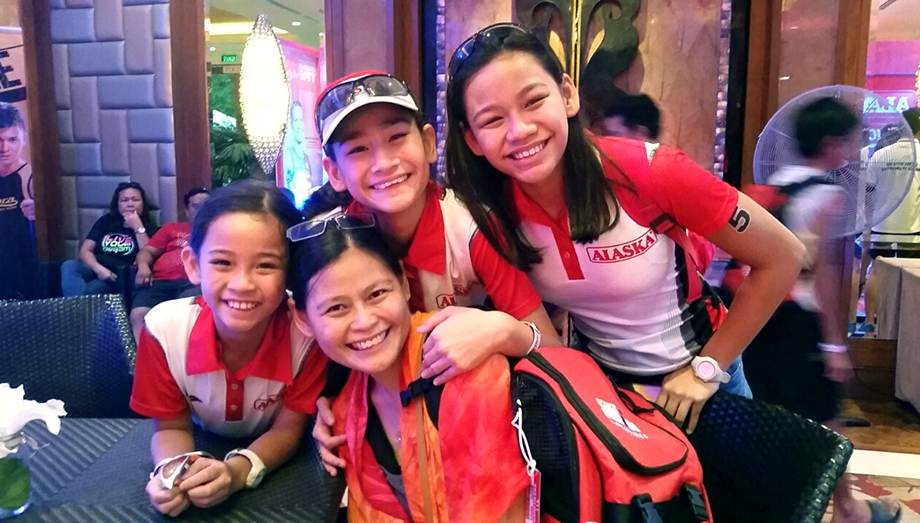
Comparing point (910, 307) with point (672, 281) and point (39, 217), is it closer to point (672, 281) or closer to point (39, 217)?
point (672, 281)

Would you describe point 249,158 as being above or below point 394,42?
below

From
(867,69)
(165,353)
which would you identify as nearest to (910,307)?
(867,69)

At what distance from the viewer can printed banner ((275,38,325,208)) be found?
14.2ft

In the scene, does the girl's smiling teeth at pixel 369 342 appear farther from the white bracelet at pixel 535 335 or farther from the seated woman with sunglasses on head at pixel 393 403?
the white bracelet at pixel 535 335

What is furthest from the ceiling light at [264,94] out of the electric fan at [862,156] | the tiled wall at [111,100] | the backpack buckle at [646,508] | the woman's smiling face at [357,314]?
the backpack buckle at [646,508]

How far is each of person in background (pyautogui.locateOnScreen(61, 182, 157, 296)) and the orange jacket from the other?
3337mm

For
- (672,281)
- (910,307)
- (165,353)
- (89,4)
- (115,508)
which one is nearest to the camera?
(115,508)

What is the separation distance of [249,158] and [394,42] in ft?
4.86

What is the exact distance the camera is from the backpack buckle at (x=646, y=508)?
86 cm

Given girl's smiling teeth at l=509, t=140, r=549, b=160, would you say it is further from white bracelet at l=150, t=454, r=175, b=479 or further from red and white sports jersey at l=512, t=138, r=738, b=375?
white bracelet at l=150, t=454, r=175, b=479

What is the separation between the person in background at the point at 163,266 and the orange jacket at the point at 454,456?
2.88m

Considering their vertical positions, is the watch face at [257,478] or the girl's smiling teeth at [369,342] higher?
the girl's smiling teeth at [369,342]

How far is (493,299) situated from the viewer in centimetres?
134

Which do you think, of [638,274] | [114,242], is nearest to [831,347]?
[638,274]
